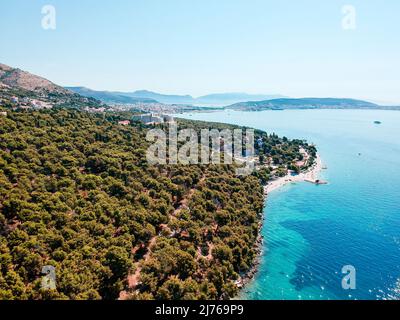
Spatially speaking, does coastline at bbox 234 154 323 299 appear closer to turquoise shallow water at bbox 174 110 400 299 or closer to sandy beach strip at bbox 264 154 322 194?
sandy beach strip at bbox 264 154 322 194

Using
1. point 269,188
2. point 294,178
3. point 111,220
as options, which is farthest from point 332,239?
point 294,178

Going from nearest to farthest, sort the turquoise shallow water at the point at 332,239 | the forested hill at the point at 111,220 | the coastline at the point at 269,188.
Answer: the forested hill at the point at 111,220
the turquoise shallow water at the point at 332,239
the coastline at the point at 269,188

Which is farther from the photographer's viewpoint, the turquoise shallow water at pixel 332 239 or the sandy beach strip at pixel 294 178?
the sandy beach strip at pixel 294 178

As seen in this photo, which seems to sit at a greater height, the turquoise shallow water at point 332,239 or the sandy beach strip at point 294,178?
the sandy beach strip at point 294,178

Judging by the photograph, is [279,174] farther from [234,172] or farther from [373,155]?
[373,155]

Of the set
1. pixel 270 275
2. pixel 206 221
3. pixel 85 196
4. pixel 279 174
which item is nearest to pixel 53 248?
pixel 85 196

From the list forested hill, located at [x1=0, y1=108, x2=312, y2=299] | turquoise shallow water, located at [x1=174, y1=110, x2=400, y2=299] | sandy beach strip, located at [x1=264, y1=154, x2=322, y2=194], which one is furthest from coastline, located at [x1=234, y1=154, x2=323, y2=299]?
forested hill, located at [x1=0, y1=108, x2=312, y2=299]

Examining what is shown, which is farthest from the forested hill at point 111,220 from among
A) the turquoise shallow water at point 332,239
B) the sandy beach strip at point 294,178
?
the sandy beach strip at point 294,178

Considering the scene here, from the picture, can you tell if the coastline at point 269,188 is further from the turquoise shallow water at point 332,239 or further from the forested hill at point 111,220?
the forested hill at point 111,220
